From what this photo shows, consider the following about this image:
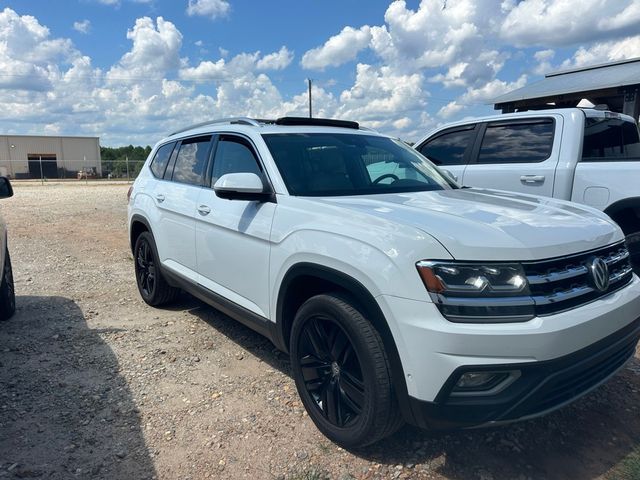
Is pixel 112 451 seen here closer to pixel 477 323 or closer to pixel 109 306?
pixel 477 323

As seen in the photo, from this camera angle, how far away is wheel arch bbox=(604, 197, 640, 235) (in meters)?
4.50

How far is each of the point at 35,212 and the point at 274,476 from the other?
1388 cm

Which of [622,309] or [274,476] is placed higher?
[622,309]

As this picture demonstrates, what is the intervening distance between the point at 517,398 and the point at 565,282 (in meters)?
0.61

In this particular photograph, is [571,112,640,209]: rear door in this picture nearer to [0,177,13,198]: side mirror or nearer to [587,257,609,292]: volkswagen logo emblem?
[587,257,609,292]: volkswagen logo emblem

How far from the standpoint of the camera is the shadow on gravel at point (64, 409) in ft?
8.89

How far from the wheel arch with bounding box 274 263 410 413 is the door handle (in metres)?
1.15

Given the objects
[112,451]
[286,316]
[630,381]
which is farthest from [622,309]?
[112,451]

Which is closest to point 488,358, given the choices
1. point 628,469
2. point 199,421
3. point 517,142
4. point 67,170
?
point 628,469

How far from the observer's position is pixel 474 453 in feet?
9.11

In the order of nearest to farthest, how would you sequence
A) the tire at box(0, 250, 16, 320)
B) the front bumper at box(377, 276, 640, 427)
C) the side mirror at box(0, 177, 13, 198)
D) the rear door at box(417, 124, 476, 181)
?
the front bumper at box(377, 276, 640, 427) < the side mirror at box(0, 177, 13, 198) < the tire at box(0, 250, 16, 320) < the rear door at box(417, 124, 476, 181)

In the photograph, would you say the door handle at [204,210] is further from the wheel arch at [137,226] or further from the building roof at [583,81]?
the building roof at [583,81]

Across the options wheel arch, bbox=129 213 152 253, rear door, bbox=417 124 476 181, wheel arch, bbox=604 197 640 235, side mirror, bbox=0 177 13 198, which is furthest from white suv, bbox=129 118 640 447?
rear door, bbox=417 124 476 181

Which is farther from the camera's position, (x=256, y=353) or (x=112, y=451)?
(x=256, y=353)
